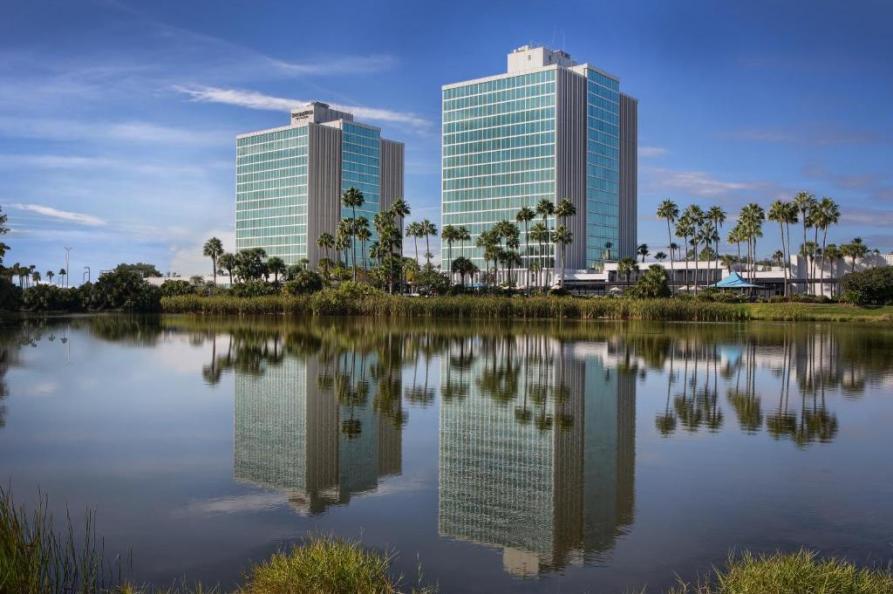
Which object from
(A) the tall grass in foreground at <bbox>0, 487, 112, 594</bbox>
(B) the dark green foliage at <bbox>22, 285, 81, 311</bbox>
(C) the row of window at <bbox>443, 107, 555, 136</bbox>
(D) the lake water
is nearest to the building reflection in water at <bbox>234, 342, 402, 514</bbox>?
(D) the lake water

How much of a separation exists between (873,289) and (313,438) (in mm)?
110710

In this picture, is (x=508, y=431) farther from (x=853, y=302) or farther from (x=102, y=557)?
(x=853, y=302)

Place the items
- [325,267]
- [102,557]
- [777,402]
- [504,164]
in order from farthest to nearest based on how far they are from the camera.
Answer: [504,164] → [325,267] → [777,402] → [102,557]

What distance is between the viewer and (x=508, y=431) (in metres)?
23.0

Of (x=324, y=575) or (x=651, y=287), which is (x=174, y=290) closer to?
(x=651, y=287)

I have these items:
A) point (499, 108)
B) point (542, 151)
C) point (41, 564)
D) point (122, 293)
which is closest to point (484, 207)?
point (542, 151)

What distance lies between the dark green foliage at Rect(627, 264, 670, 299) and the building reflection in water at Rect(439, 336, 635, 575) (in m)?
82.2

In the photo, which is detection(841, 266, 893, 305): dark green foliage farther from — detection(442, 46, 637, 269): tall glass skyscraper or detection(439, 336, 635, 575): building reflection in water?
detection(439, 336, 635, 575): building reflection in water

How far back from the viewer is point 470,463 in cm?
1900

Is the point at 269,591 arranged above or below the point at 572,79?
below

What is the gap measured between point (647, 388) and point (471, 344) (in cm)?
2594

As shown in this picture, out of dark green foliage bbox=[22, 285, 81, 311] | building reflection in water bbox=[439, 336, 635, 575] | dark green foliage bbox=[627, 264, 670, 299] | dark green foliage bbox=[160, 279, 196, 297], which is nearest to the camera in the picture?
building reflection in water bbox=[439, 336, 635, 575]

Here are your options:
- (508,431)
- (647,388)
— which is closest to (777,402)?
(647,388)

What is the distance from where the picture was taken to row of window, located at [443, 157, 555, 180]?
172 meters
